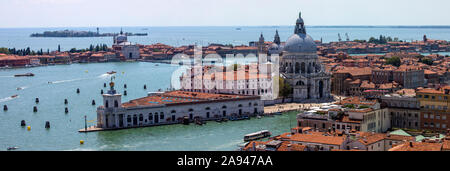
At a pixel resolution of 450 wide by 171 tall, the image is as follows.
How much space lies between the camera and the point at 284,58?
30953mm

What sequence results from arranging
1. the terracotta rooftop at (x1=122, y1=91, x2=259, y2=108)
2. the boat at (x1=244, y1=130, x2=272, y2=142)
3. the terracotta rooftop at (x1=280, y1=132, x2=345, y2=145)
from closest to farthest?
1. the terracotta rooftop at (x1=280, y1=132, x2=345, y2=145)
2. the boat at (x1=244, y1=130, x2=272, y2=142)
3. the terracotta rooftop at (x1=122, y1=91, x2=259, y2=108)

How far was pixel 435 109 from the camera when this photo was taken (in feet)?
57.2

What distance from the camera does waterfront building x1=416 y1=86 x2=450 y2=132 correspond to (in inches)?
678

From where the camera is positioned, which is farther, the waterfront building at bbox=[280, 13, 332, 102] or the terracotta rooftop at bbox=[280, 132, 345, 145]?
the waterfront building at bbox=[280, 13, 332, 102]

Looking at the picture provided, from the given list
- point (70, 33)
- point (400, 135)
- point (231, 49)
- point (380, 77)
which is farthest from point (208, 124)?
point (70, 33)

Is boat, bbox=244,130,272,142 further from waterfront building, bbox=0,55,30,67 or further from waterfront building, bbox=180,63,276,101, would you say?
waterfront building, bbox=0,55,30,67

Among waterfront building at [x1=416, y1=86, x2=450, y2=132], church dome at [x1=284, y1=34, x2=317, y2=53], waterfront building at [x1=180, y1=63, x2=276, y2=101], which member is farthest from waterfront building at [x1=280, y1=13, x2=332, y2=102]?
waterfront building at [x1=416, y1=86, x2=450, y2=132]

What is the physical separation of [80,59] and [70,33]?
9216 cm

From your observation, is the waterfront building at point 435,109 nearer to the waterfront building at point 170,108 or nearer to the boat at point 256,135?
the boat at point 256,135

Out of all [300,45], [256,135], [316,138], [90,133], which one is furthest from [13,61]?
[316,138]

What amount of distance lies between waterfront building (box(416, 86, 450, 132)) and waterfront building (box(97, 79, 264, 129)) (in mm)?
7608

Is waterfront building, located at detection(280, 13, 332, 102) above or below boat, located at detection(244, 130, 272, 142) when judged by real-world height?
above

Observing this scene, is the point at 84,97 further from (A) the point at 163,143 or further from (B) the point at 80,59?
(B) the point at 80,59

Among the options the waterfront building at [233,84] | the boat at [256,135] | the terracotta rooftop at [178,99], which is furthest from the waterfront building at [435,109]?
the waterfront building at [233,84]
